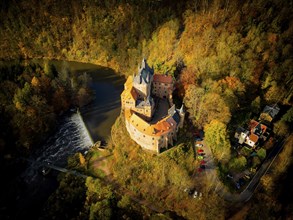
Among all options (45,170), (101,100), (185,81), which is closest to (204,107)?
(185,81)

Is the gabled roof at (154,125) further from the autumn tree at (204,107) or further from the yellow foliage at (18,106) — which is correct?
the yellow foliage at (18,106)

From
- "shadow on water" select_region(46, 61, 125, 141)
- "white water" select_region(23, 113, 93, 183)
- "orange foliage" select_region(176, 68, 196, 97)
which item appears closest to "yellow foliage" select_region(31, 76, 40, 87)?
"shadow on water" select_region(46, 61, 125, 141)

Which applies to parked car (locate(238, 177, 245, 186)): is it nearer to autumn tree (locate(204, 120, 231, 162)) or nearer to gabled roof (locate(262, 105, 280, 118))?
autumn tree (locate(204, 120, 231, 162))

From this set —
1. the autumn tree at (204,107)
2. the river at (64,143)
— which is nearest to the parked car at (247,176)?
the autumn tree at (204,107)

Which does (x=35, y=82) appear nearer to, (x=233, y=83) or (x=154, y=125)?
(x=154, y=125)

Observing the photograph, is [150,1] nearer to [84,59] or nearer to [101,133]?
[84,59]
